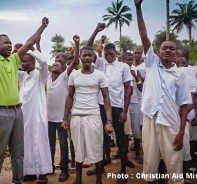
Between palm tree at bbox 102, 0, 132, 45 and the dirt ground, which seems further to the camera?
palm tree at bbox 102, 0, 132, 45

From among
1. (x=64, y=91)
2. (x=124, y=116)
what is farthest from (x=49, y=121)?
(x=124, y=116)

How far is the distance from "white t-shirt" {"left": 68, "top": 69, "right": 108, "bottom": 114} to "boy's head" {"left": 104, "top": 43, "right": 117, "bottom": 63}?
0.75 m

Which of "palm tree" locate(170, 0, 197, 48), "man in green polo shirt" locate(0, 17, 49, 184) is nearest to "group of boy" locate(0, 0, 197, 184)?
"man in green polo shirt" locate(0, 17, 49, 184)

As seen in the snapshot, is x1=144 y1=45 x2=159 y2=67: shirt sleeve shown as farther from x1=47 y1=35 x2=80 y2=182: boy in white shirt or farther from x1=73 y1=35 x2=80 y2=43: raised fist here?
x1=47 y1=35 x2=80 y2=182: boy in white shirt

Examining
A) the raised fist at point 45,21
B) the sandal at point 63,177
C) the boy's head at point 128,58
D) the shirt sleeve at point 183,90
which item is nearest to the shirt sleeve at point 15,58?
the raised fist at point 45,21

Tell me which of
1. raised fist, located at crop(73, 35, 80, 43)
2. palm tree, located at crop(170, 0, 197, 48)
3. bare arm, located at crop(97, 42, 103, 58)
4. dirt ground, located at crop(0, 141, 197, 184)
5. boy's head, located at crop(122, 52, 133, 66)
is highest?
palm tree, located at crop(170, 0, 197, 48)

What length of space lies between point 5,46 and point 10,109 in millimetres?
769

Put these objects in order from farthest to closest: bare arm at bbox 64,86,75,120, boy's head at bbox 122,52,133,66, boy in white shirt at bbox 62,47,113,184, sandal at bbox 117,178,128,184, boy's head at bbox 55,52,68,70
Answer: boy's head at bbox 122,52,133,66 < boy's head at bbox 55,52,68,70 < sandal at bbox 117,178,128,184 < bare arm at bbox 64,86,75,120 < boy in white shirt at bbox 62,47,113,184

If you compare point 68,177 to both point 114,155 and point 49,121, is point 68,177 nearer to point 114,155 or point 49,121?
point 49,121

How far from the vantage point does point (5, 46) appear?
11.8ft

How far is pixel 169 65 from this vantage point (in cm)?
341

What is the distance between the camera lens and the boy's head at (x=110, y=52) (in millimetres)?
4539

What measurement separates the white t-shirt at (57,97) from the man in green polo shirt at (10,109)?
83cm

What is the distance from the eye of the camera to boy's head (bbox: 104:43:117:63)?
454 centimetres
